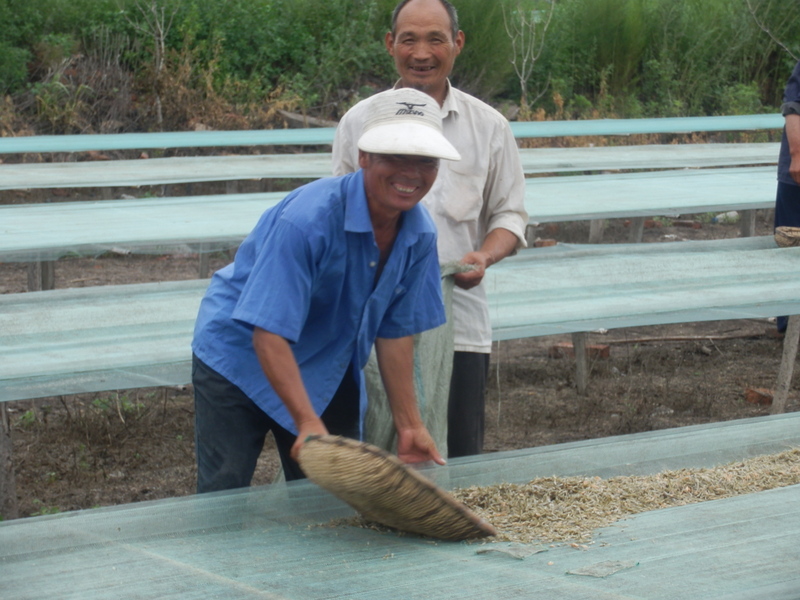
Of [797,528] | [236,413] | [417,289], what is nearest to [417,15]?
[417,289]

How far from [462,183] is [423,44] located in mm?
366

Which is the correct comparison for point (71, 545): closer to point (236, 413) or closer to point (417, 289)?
point (236, 413)

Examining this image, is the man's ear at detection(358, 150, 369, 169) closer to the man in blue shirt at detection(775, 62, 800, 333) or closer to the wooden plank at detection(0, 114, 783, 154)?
the man in blue shirt at detection(775, 62, 800, 333)

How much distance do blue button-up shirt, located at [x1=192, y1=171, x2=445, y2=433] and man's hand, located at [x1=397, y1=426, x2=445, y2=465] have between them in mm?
187

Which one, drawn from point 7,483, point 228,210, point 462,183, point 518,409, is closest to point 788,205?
point 518,409

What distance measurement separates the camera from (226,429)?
221 cm

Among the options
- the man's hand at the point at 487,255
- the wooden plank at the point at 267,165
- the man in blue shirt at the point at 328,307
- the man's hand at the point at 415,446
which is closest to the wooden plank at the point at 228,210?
the wooden plank at the point at 267,165

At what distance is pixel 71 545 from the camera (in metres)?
1.72

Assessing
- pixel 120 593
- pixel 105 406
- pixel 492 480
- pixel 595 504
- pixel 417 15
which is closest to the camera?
pixel 120 593

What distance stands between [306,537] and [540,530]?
44cm

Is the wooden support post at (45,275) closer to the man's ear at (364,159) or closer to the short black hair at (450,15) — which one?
the short black hair at (450,15)

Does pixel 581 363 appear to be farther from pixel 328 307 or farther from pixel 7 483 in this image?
pixel 328 307

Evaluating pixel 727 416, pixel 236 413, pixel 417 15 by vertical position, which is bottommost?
pixel 727 416

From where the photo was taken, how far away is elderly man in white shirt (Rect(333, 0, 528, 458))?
8.21ft
